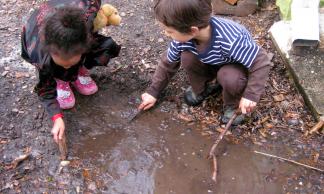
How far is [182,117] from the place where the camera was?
2.84 m

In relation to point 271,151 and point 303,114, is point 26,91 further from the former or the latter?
point 303,114

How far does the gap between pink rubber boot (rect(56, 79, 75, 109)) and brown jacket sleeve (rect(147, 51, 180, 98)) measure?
53 centimetres

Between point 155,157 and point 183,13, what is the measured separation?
0.92 metres

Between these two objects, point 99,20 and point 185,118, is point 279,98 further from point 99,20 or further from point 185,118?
point 99,20

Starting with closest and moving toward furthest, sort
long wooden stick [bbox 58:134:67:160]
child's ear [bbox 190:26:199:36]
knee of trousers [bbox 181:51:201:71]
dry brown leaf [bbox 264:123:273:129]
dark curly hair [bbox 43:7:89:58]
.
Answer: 1. dark curly hair [bbox 43:7:89:58]
2. child's ear [bbox 190:26:199:36]
3. long wooden stick [bbox 58:134:67:160]
4. knee of trousers [bbox 181:51:201:71]
5. dry brown leaf [bbox 264:123:273:129]

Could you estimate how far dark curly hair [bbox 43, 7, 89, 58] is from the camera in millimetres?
2117

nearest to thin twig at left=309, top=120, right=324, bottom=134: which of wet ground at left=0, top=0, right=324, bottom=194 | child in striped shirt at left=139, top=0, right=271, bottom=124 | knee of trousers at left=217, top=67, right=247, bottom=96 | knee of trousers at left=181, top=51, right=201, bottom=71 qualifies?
wet ground at left=0, top=0, right=324, bottom=194

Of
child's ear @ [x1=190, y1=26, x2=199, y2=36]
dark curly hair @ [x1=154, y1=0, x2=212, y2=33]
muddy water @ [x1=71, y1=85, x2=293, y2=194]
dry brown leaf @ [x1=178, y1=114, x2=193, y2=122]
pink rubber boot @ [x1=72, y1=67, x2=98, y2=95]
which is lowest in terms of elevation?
muddy water @ [x1=71, y1=85, x2=293, y2=194]

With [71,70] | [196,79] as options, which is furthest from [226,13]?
[71,70]

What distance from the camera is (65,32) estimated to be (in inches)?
83.5

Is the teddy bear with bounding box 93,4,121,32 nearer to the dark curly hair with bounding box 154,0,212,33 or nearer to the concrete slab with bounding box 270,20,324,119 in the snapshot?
the dark curly hair with bounding box 154,0,212,33

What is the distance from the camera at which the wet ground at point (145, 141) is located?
7.98ft

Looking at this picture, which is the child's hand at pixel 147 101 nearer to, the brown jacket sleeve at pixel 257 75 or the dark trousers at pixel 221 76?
the dark trousers at pixel 221 76

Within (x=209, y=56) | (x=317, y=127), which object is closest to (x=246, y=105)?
(x=209, y=56)
